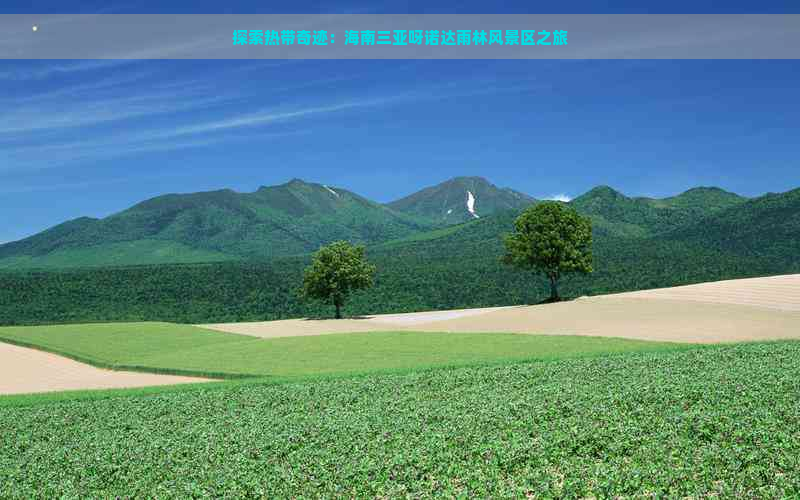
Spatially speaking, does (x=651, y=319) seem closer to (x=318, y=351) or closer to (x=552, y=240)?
(x=552, y=240)

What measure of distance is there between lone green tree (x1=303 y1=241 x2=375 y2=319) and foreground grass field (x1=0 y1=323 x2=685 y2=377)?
18.6 m

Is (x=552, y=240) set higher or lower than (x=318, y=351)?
higher

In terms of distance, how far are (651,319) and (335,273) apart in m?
32.2

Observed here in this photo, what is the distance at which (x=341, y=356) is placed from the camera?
4166 centimetres

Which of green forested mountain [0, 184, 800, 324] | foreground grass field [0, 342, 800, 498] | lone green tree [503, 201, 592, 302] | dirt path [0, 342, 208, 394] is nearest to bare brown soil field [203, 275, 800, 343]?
lone green tree [503, 201, 592, 302]

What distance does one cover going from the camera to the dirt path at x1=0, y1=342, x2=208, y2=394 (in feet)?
122

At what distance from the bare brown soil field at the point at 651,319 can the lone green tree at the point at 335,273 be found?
440 cm

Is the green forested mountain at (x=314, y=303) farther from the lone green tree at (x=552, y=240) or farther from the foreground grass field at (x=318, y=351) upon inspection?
the foreground grass field at (x=318, y=351)

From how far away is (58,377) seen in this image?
41156 mm

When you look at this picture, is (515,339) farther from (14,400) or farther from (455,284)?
(455,284)

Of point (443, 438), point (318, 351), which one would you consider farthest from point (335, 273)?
point (443, 438)

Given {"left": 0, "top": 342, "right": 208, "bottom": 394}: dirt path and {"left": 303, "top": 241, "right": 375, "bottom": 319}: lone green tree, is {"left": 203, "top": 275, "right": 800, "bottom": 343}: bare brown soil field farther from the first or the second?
{"left": 0, "top": 342, "right": 208, "bottom": 394}: dirt path

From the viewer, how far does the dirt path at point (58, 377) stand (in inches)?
1460

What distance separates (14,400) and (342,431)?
1799 cm
